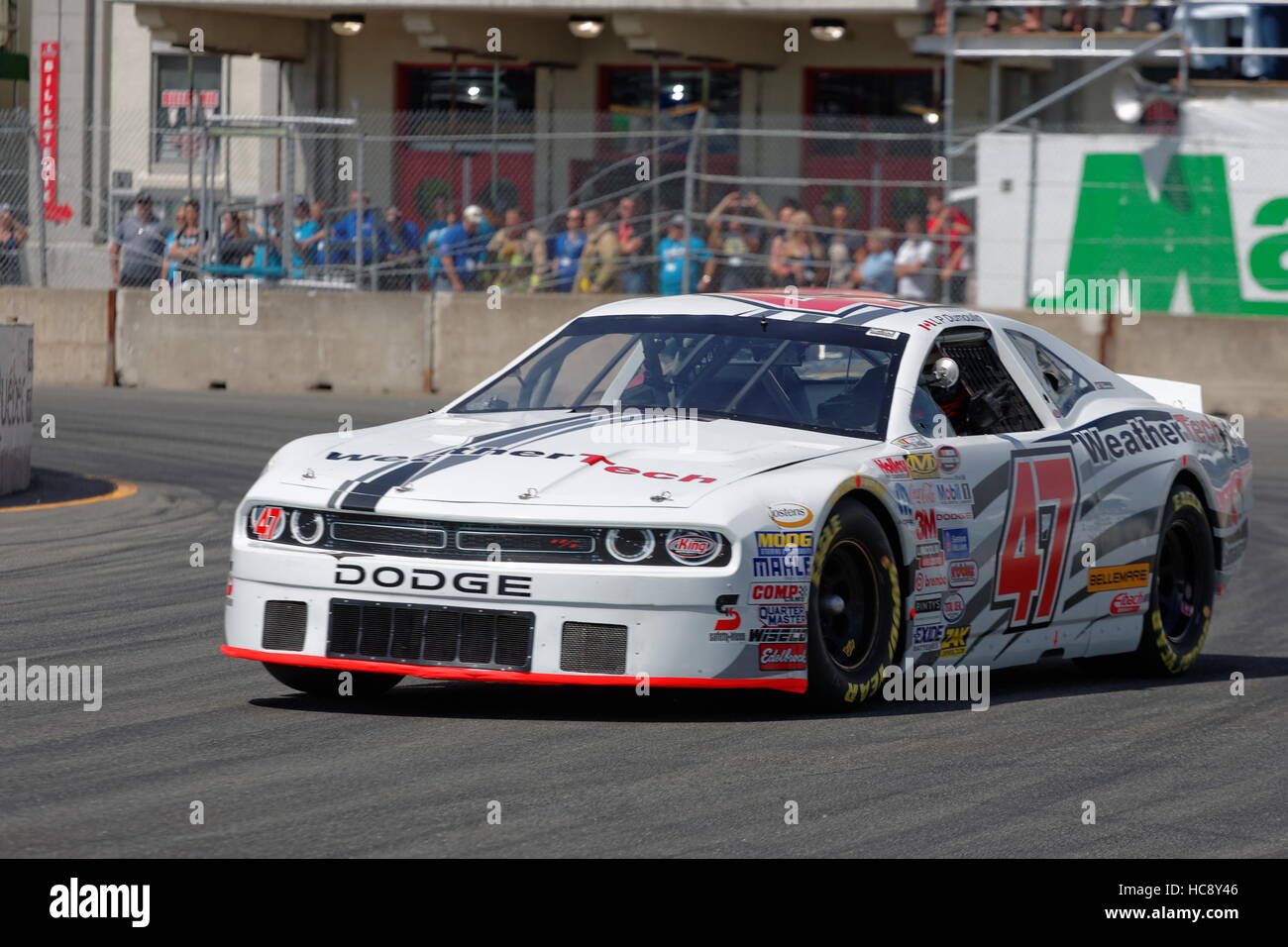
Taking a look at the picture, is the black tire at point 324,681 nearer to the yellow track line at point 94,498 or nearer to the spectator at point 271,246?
the yellow track line at point 94,498

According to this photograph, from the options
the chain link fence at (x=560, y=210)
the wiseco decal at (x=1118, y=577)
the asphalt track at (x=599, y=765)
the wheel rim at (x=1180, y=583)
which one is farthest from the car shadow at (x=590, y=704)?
the chain link fence at (x=560, y=210)

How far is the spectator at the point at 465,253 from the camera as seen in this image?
2309 cm

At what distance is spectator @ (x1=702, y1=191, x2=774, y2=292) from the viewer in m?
22.0

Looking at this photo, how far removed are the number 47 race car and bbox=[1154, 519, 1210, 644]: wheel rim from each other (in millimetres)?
12

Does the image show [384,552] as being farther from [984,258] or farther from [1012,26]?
[1012,26]

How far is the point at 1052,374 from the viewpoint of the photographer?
28.6 feet

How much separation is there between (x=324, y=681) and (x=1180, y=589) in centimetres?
360

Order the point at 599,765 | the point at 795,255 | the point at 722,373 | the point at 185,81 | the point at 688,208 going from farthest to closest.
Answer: the point at 185,81 < the point at 688,208 < the point at 795,255 < the point at 722,373 < the point at 599,765

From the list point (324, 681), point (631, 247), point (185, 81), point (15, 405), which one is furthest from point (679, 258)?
point (185, 81)

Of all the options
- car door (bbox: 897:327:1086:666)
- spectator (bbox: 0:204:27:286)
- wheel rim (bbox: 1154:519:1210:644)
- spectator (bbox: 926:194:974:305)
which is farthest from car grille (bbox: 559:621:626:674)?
spectator (bbox: 0:204:27:286)

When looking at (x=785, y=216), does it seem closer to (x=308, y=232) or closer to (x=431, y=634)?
(x=308, y=232)

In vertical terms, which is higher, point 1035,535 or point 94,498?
point 1035,535

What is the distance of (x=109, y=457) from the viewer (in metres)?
16.6

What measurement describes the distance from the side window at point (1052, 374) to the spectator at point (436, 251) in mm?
14802
